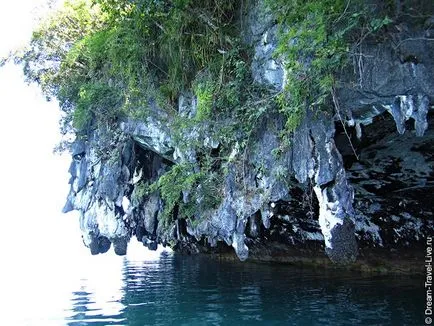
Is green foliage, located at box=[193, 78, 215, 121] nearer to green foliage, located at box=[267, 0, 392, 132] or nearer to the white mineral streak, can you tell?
green foliage, located at box=[267, 0, 392, 132]

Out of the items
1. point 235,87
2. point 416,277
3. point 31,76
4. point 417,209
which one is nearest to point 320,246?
point 416,277

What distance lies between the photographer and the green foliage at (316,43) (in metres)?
7.41

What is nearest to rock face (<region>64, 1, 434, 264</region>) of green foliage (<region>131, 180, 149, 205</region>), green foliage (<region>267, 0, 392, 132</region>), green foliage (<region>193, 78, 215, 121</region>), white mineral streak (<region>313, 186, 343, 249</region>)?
white mineral streak (<region>313, 186, 343, 249</region>)

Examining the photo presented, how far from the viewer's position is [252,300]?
461 inches

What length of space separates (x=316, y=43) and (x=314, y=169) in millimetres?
2451

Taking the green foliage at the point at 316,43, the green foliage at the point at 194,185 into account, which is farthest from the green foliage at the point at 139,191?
the green foliage at the point at 316,43

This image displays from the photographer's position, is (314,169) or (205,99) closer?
(314,169)

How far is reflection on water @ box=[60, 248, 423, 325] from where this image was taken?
9633 millimetres

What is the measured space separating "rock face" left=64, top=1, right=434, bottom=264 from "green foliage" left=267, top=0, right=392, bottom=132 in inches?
16.1

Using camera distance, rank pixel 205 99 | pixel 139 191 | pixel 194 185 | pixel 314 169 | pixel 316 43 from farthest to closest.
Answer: pixel 139 191 < pixel 194 185 < pixel 205 99 < pixel 314 169 < pixel 316 43

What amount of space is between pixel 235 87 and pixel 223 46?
4.24 feet

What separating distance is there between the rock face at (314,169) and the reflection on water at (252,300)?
1528 millimetres

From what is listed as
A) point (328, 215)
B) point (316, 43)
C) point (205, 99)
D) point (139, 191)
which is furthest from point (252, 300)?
point (316, 43)

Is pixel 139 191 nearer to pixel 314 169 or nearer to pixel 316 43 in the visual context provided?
pixel 314 169
